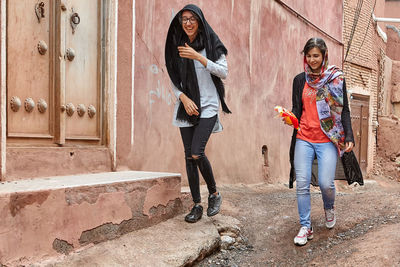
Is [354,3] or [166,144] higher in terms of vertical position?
[354,3]

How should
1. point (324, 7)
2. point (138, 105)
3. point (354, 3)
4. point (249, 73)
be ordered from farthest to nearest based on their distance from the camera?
point (354, 3)
point (324, 7)
point (249, 73)
point (138, 105)

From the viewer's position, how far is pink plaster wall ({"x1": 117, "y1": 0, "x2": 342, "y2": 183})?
516cm

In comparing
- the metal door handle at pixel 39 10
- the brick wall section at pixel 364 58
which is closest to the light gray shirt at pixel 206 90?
the metal door handle at pixel 39 10

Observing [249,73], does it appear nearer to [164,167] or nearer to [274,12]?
[274,12]

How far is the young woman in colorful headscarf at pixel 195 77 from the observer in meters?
3.60

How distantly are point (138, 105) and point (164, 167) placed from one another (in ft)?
3.00

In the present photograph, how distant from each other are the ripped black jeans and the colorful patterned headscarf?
88cm

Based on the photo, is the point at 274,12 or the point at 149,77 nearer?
the point at 149,77

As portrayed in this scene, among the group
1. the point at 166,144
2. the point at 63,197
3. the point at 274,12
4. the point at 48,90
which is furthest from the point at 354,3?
the point at 63,197

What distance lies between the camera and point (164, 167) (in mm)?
5668

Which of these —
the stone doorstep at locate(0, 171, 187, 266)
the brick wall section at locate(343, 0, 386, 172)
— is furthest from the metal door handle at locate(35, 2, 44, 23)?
the brick wall section at locate(343, 0, 386, 172)

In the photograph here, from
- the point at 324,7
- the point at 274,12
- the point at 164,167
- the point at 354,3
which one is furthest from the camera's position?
the point at 354,3

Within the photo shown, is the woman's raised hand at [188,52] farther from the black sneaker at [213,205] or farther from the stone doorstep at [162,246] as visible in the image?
the stone doorstep at [162,246]

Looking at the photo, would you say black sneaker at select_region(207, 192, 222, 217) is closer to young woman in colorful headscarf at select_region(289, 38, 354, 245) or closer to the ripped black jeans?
the ripped black jeans
